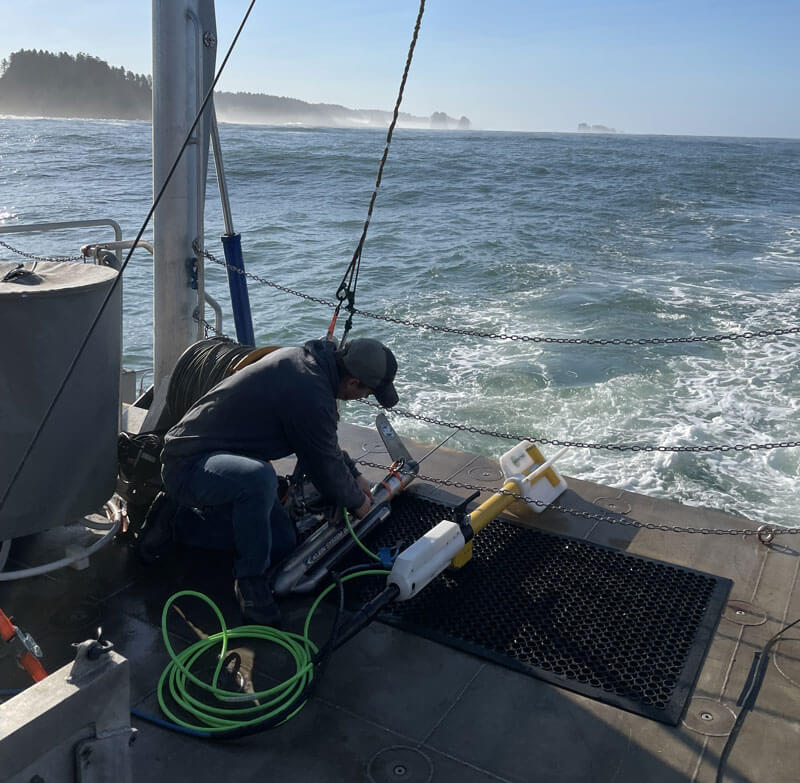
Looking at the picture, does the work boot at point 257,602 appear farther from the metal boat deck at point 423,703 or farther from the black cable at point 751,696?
the black cable at point 751,696

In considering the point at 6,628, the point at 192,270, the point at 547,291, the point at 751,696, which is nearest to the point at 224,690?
the point at 6,628

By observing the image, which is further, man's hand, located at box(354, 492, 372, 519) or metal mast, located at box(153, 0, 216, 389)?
metal mast, located at box(153, 0, 216, 389)

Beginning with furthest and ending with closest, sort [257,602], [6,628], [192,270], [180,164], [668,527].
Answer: [192,270], [180,164], [668,527], [257,602], [6,628]

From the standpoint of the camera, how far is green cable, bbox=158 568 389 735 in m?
3.06

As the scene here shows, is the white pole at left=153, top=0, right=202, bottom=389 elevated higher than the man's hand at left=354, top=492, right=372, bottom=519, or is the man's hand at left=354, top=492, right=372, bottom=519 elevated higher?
the white pole at left=153, top=0, right=202, bottom=389

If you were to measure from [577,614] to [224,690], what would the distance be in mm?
1705

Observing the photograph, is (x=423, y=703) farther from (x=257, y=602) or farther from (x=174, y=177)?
(x=174, y=177)

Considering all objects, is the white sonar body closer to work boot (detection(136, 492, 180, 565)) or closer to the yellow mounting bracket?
the yellow mounting bracket

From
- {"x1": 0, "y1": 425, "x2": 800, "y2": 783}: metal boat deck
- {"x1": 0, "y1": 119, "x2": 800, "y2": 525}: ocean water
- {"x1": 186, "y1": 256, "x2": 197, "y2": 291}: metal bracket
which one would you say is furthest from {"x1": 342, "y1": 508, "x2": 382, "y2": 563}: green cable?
{"x1": 0, "y1": 119, "x2": 800, "y2": 525}: ocean water

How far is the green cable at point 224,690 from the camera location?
3.06 meters

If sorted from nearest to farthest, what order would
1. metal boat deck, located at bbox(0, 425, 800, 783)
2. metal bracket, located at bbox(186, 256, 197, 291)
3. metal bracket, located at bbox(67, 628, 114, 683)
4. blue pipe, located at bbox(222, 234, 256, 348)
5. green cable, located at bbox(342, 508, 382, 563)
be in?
metal bracket, located at bbox(67, 628, 114, 683)
metal boat deck, located at bbox(0, 425, 800, 783)
green cable, located at bbox(342, 508, 382, 563)
metal bracket, located at bbox(186, 256, 197, 291)
blue pipe, located at bbox(222, 234, 256, 348)

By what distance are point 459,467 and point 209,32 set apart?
3257 millimetres

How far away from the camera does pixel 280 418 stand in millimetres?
3713

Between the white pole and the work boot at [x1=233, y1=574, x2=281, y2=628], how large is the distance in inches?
77.4
